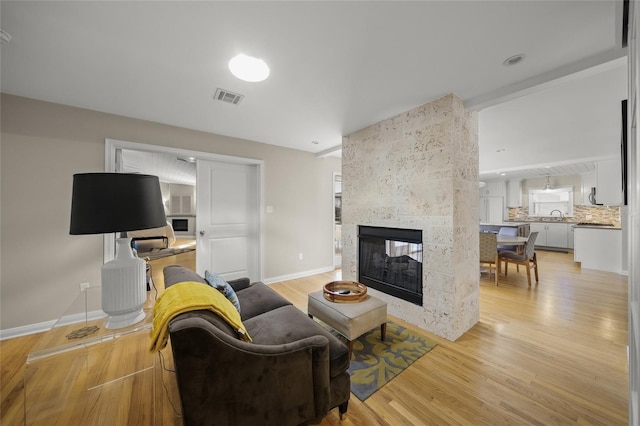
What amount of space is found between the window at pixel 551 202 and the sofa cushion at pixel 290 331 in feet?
30.6

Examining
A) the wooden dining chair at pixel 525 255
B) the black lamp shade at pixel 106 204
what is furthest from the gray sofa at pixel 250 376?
the wooden dining chair at pixel 525 255

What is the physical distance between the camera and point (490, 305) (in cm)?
306

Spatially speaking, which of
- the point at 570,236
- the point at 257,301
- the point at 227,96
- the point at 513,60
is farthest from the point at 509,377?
the point at 570,236

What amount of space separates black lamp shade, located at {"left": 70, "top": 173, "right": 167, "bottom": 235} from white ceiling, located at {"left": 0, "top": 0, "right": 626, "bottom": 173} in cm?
99

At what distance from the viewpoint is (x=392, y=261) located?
9.58 feet

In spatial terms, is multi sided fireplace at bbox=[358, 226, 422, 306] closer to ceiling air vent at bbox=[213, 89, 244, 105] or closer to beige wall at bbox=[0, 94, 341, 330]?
ceiling air vent at bbox=[213, 89, 244, 105]

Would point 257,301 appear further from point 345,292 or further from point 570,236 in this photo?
point 570,236

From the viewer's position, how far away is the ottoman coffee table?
1898 millimetres

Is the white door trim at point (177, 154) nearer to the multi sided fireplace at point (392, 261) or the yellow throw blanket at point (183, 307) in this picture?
the multi sided fireplace at point (392, 261)

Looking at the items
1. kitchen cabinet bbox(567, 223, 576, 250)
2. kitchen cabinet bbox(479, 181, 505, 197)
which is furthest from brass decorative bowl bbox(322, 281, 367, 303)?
kitchen cabinet bbox(479, 181, 505, 197)

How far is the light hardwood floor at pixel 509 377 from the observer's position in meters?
A: 1.45

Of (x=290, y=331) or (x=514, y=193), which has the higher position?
(x=514, y=193)

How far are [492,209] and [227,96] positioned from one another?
30.3 feet

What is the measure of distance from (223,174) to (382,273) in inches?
111
